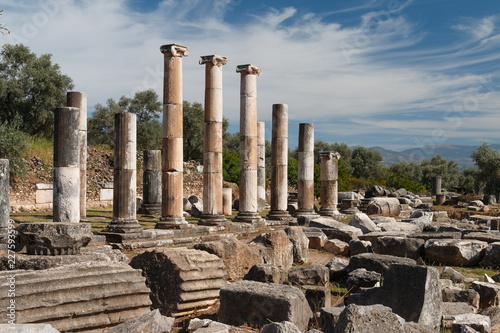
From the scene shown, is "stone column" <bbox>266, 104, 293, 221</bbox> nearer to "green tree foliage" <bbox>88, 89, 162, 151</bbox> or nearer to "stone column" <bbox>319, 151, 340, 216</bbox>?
"stone column" <bbox>319, 151, 340, 216</bbox>

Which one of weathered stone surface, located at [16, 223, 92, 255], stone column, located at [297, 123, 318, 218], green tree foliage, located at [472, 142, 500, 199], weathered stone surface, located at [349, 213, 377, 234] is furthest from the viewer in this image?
green tree foliage, located at [472, 142, 500, 199]

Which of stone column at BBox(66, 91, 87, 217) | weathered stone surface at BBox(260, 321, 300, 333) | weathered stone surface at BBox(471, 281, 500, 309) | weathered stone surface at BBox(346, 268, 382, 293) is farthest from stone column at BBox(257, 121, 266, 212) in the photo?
weathered stone surface at BBox(260, 321, 300, 333)

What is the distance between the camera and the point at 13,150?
24344mm

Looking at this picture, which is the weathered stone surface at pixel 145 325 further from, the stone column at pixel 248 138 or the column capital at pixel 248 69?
the column capital at pixel 248 69

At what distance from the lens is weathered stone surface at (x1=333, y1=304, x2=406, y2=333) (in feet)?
18.4

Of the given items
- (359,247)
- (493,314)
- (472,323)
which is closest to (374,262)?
(493,314)

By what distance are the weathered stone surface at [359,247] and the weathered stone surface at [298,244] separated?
1.57 metres

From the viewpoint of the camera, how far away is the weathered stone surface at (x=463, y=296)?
879cm

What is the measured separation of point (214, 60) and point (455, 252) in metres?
10.4

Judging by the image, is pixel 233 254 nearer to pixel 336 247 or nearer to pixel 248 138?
pixel 336 247

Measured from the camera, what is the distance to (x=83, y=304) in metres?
6.98

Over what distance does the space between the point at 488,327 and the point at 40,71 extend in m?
33.4

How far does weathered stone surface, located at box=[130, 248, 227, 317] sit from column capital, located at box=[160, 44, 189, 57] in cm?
929

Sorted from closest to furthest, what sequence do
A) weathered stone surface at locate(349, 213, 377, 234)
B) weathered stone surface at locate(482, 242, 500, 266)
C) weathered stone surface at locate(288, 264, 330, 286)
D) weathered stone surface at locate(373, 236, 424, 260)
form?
weathered stone surface at locate(288, 264, 330, 286)
weathered stone surface at locate(482, 242, 500, 266)
weathered stone surface at locate(373, 236, 424, 260)
weathered stone surface at locate(349, 213, 377, 234)
